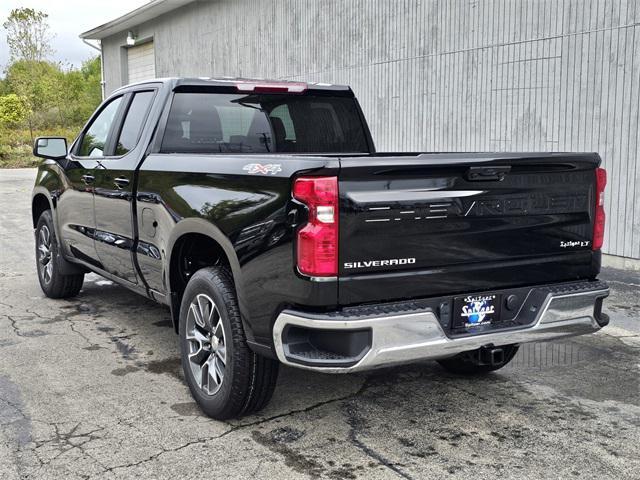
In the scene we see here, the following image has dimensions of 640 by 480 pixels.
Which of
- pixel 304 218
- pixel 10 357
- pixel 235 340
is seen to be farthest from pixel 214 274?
pixel 10 357

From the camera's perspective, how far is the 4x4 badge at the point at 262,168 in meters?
3.48

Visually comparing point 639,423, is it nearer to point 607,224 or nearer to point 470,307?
point 470,307

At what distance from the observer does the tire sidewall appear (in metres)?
3.80

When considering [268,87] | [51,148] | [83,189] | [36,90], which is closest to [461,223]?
[268,87]

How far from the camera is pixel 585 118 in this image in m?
8.68

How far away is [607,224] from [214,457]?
6.49 metres

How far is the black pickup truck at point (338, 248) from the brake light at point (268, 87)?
0.02m

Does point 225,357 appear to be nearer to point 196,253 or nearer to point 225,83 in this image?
point 196,253

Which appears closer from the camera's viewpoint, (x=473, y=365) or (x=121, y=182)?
(x=473, y=365)

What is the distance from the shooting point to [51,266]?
6.94 m

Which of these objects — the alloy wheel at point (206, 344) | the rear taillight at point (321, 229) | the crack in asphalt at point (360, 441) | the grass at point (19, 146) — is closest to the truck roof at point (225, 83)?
the alloy wheel at point (206, 344)

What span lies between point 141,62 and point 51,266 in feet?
65.0

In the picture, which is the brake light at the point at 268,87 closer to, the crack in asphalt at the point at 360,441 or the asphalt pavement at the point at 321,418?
the asphalt pavement at the point at 321,418

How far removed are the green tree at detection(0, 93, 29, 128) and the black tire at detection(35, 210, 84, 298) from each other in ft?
124
